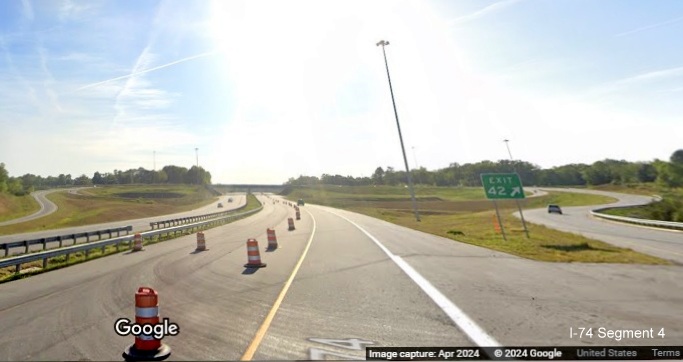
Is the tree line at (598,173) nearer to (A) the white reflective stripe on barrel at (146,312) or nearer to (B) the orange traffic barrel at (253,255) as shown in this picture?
(B) the orange traffic barrel at (253,255)

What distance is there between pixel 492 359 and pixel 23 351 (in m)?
6.88

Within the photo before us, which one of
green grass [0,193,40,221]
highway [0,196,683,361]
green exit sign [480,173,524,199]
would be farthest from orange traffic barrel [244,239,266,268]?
green grass [0,193,40,221]

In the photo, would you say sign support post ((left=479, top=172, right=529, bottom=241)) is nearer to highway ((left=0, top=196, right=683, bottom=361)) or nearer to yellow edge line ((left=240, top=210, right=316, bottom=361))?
highway ((left=0, top=196, right=683, bottom=361))

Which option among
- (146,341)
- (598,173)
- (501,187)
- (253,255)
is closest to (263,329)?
(146,341)

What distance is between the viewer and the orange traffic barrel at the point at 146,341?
16.8 ft

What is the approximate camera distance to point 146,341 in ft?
17.2

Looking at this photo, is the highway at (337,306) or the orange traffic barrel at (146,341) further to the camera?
the highway at (337,306)

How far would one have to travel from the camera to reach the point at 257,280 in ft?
35.4

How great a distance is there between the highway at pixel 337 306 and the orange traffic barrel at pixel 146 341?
0.20 m

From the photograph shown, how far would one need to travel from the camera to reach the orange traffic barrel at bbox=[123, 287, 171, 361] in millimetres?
5125

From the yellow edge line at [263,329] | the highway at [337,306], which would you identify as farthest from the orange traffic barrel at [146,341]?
the yellow edge line at [263,329]

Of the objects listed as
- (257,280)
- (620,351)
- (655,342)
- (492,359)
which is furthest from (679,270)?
(257,280)

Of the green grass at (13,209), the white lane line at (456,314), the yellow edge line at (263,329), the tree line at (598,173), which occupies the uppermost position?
the green grass at (13,209)

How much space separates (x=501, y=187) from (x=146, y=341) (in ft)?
71.7
